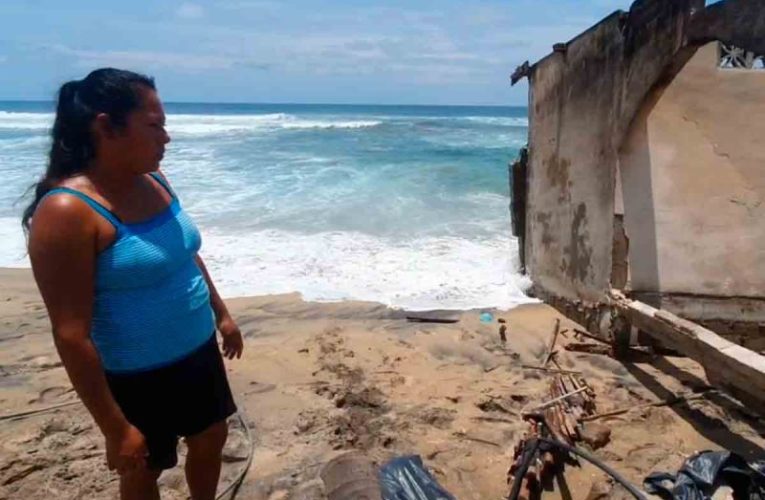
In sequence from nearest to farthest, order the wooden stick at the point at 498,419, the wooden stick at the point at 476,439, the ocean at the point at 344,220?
the wooden stick at the point at 476,439 → the wooden stick at the point at 498,419 → the ocean at the point at 344,220

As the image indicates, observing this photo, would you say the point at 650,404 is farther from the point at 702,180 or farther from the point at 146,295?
the point at 146,295

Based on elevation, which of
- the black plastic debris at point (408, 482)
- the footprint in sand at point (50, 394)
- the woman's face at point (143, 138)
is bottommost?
the footprint in sand at point (50, 394)

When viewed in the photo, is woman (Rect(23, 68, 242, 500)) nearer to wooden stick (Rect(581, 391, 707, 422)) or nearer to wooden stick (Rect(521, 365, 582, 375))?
wooden stick (Rect(581, 391, 707, 422))

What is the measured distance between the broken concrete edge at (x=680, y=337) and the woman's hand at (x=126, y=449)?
2.74m

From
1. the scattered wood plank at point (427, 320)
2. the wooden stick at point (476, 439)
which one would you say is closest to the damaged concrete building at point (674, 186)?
the wooden stick at point (476, 439)

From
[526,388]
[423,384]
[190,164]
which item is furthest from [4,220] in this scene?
[526,388]

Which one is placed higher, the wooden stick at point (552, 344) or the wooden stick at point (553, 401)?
the wooden stick at point (553, 401)

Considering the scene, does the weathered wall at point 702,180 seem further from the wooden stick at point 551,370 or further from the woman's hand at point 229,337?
the woman's hand at point 229,337

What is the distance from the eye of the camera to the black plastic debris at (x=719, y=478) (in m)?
2.54

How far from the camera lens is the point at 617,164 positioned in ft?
14.2

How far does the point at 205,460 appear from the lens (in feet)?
7.41

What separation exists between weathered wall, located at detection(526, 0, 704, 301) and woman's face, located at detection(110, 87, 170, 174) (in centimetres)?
318

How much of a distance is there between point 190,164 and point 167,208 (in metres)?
16.7

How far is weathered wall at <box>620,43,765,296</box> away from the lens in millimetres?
4156
